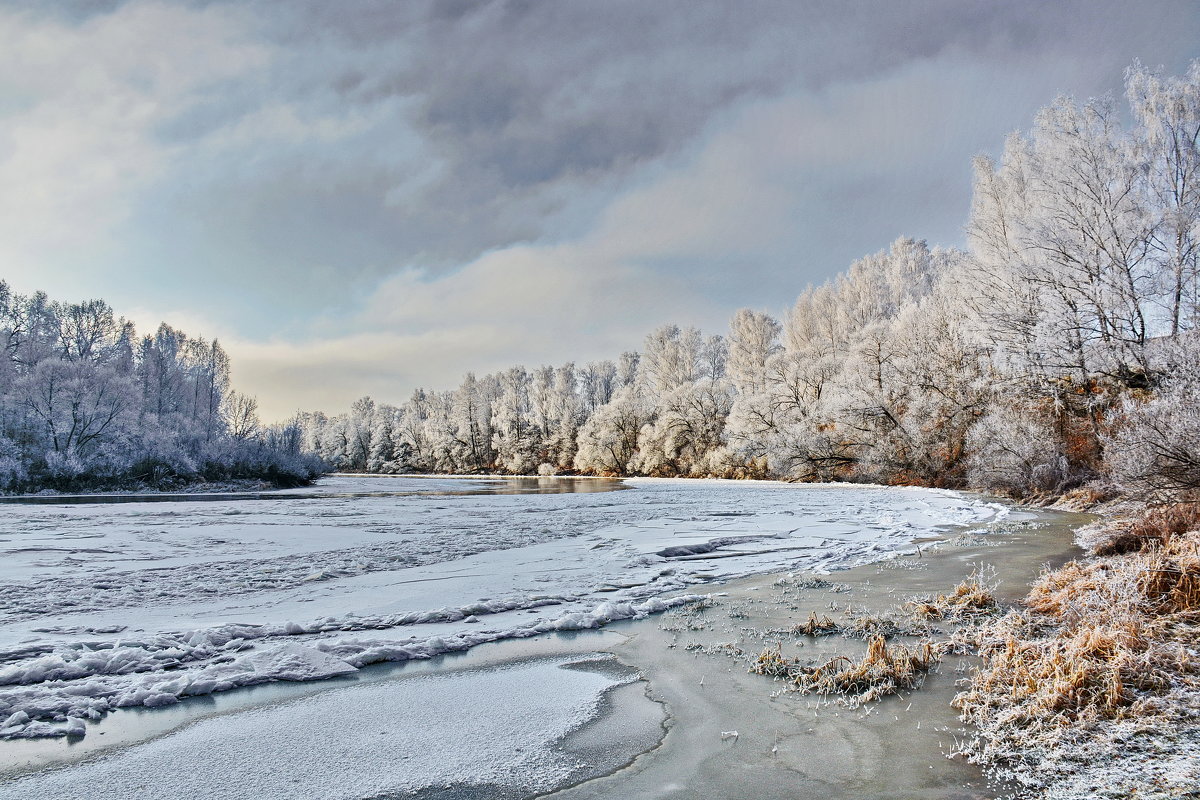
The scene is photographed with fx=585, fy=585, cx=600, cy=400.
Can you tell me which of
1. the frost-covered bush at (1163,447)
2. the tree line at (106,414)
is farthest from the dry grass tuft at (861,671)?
the tree line at (106,414)

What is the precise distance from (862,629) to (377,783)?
13.0 ft

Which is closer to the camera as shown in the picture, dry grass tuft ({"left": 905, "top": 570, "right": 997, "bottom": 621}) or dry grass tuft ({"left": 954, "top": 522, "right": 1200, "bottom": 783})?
dry grass tuft ({"left": 954, "top": 522, "right": 1200, "bottom": 783})

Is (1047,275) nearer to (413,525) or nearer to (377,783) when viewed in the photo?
(413,525)

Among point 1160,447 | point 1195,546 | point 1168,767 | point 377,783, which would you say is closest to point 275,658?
point 377,783

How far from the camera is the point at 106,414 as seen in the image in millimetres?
31422

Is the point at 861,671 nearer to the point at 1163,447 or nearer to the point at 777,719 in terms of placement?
the point at 777,719

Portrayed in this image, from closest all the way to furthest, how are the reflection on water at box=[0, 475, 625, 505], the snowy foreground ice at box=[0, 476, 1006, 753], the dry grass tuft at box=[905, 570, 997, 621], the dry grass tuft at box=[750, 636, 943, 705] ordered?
the dry grass tuft at box=[750, 636, 943, 705], the snowy foreground ice at box=[0, 476, 1006, 753], the dry grass tuft at box=[905, 570, 997, 621], the reflection on water at box=[0, 475, 625, 505]

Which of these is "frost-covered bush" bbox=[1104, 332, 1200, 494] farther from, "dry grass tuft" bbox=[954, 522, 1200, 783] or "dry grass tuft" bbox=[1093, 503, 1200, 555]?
"dry grass tuft" bbox=[954, 522, 1200, 783]

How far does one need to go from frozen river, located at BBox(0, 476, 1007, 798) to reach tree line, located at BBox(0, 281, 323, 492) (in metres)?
20.9

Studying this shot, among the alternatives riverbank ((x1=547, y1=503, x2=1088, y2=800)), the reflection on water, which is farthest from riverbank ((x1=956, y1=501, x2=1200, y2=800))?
the reflection on water

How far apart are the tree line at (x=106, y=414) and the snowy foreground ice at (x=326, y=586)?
2006 centimetres

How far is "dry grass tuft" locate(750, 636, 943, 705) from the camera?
376 cm

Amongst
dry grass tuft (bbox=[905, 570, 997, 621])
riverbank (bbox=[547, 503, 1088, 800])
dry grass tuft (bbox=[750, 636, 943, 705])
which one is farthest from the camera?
dry grass tuft (bbox=[905, 570, 997, 621])

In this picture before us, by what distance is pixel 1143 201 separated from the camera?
1547cm
